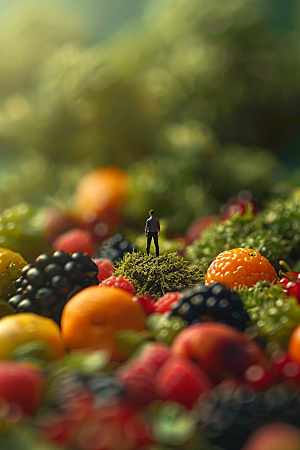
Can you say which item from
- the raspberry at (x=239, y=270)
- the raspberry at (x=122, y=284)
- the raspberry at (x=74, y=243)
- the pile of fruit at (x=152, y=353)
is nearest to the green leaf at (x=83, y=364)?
the pile of fruit at (x=152, y=353)

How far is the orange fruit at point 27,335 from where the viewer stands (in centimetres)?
58

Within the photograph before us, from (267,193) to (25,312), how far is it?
3.20 ft

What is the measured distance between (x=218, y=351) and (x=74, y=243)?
27.9 inches

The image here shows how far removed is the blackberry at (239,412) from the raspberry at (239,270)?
349mm

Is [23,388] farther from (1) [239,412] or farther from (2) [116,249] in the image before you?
(2) [116,249]

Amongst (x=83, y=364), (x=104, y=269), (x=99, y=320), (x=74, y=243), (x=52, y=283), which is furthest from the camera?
(x=74, y=243)

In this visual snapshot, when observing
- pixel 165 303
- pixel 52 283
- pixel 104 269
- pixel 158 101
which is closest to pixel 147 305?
pixel 165 303

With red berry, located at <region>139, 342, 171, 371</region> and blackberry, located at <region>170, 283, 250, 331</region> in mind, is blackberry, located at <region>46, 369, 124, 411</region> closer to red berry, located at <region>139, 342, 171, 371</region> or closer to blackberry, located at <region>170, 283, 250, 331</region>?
red berry, located at <region>139, 342, 171, 371</region>

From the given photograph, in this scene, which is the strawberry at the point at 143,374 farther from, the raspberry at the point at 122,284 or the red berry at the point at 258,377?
the raspberry at the point at 122,284

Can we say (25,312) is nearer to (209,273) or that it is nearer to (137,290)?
(137,290)

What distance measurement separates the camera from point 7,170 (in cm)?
175

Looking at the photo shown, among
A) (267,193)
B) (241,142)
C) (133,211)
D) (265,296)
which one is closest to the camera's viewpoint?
Result: (265,296)

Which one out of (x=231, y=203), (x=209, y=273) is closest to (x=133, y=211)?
(x=231, y=203)

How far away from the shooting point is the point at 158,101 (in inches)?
70.4
